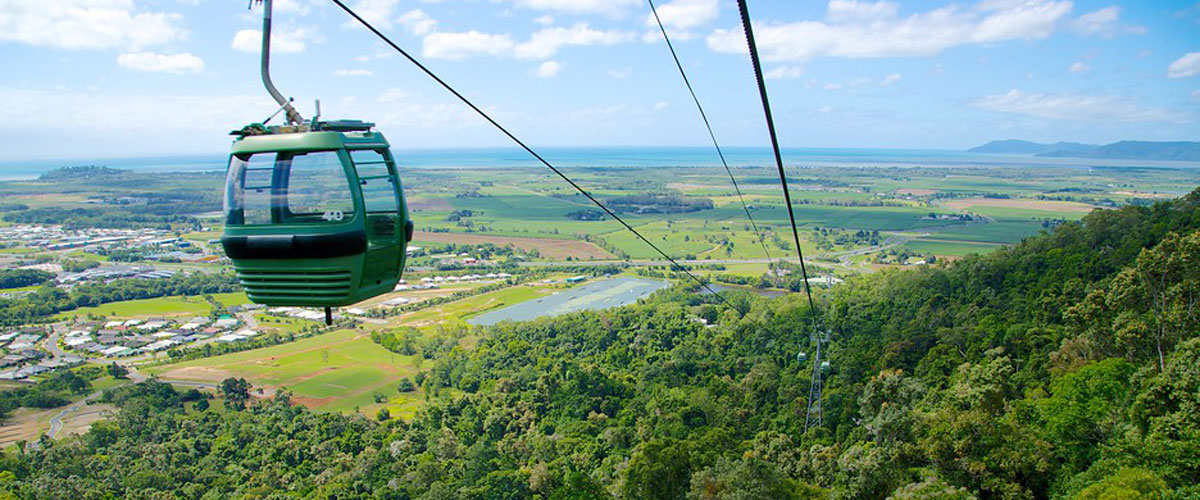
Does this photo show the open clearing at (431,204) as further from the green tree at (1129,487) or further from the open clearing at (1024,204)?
the green tree at (1129,487)

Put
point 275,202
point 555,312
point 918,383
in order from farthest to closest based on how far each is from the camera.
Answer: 1. point 555,312
2. point 918,383
3. point 275,202

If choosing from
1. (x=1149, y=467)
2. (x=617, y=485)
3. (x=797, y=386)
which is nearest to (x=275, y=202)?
(x=1149, y=467)

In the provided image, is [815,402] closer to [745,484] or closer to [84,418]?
[745,484]

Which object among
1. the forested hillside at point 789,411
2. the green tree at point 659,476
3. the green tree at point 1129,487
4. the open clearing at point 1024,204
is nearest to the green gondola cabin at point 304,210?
the green tree at point 1129,487

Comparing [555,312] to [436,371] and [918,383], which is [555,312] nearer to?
[436,371]

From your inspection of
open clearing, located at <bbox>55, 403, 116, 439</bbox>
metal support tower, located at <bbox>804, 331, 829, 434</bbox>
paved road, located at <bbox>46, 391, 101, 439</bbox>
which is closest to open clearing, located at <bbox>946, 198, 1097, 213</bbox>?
metal support tower, located at <bbox>804, 331, 829, 434</bbox>

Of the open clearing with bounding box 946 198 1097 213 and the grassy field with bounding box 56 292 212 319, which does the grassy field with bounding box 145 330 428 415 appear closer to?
the grassy field with bounding box 56 292 212 319

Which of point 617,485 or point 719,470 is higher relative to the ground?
point 719,470
